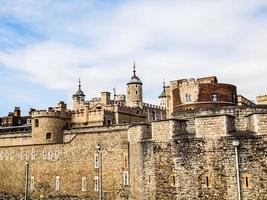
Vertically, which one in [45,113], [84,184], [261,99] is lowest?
[84,184]

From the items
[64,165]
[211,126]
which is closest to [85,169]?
[64,165]

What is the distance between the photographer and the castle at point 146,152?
22.2 m

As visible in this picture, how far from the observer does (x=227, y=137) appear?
22672mm

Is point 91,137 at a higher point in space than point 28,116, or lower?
lower

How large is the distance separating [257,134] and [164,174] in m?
5.85

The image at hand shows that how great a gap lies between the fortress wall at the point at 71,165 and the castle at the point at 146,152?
3.4 inches

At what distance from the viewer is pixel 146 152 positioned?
26.5m

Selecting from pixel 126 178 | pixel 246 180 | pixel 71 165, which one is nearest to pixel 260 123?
pixel 246 180

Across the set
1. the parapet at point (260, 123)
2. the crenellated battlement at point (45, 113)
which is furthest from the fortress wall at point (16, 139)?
the parapet at point (260, 123)

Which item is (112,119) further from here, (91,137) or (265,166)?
(265,166)

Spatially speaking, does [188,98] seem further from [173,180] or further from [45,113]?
[173,180]

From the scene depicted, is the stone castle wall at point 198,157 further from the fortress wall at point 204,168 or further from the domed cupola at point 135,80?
the domed cupola at point 135,80

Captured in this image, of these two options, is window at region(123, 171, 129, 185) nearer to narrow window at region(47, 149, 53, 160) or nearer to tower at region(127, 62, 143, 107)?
narrow window at region(47, 149, 53, 160)

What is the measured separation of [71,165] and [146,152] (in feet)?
47.1
